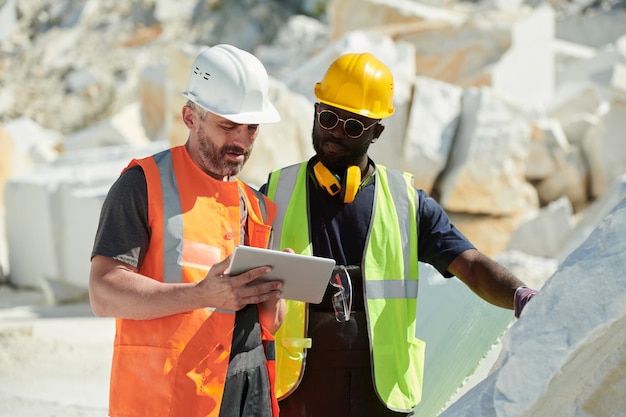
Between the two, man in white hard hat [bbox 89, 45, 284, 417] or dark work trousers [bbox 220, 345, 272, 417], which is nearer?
man in white hard hat [bbox 89, 45, 284, 417]

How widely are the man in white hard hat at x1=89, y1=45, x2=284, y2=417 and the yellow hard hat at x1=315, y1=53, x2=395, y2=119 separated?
18.6 inches

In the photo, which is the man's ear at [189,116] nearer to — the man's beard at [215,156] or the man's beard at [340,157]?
the man's beard at [215,156]

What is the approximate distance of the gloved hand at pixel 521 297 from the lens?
2.79 metres

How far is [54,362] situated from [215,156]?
13.9 feet

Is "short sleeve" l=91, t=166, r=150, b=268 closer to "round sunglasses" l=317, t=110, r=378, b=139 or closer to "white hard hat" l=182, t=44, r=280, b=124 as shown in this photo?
"white hard hat" l=182, t=44, r=280, b=124

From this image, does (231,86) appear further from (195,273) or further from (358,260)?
(358,260)

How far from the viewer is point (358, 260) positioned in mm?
3008

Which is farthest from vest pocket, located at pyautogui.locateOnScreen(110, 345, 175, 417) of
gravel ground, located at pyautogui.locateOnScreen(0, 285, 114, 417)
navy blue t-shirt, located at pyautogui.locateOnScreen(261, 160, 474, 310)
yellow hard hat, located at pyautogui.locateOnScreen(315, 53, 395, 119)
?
gravel ground, located at pyautogui.locateOnScreen(0, 285, 114, 417)

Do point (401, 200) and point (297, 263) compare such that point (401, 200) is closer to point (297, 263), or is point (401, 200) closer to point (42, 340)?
point (297, 263)

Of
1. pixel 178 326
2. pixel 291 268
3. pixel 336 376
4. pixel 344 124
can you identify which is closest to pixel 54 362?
pixel 336 376

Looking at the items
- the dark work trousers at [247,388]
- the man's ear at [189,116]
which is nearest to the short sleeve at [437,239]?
the dark work trousers at [247,388]

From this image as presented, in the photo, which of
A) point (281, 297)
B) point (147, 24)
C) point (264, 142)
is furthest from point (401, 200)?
point (147, 24)

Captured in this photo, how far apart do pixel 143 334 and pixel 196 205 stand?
1.19 ft

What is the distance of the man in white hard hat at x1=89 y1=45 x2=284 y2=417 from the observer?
7.79ft
